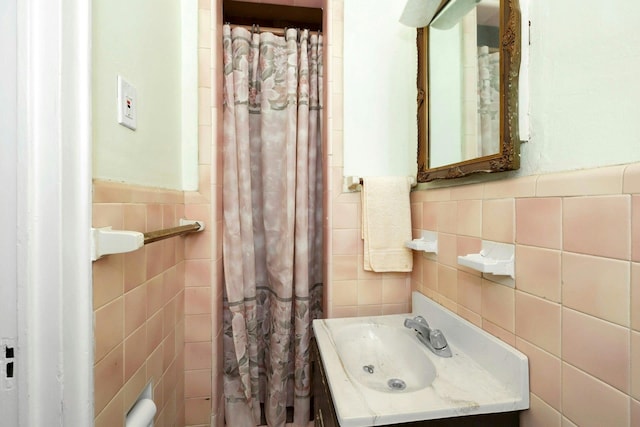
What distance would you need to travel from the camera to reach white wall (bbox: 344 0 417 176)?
123cm

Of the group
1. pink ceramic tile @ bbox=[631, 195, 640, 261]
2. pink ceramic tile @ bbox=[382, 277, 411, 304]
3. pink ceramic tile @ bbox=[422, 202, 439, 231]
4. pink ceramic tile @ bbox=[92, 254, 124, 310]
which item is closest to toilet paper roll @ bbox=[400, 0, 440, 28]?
pink ceramic tile @ bbox=[422, 202, 439, 231]

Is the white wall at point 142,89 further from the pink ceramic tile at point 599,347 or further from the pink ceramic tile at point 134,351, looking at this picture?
the pink ceramic tile at point 599,347

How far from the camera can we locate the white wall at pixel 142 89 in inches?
24.6

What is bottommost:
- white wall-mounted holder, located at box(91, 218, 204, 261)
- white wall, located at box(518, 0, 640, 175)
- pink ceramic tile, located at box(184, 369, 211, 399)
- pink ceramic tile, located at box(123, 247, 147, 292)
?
pink ceramic tile, located at box(184, 369, 211, 399)

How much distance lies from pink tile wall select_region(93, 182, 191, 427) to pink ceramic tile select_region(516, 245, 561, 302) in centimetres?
94

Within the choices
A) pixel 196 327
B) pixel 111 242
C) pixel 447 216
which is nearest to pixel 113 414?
pixel 111 242

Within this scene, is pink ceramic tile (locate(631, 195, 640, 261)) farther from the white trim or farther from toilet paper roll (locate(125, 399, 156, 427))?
toilet paper roll (locate(125, 399, 156, 427))

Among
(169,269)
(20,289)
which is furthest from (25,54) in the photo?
(169,269)

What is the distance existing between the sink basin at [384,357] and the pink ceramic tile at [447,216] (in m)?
0.40

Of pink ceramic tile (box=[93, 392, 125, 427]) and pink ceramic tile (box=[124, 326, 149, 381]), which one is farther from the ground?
pink ceramic tile (box=[124, 326, 149, 381])

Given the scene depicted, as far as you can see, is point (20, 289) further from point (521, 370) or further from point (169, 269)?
point (521, 370)

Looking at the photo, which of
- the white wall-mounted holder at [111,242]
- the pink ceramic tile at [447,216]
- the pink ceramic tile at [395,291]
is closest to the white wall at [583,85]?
the pink ceramic tile at [447,216]

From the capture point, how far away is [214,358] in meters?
1.19

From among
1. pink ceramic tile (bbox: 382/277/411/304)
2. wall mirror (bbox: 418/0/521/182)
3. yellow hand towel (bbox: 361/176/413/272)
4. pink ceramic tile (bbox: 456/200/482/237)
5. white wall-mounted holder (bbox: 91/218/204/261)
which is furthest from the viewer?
pink ceramic tile (bbox: 382/277/411/304)
